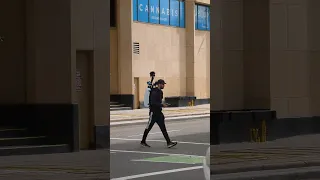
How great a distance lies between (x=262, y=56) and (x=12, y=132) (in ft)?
23.5

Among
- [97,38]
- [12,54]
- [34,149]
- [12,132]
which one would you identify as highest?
[97,38]

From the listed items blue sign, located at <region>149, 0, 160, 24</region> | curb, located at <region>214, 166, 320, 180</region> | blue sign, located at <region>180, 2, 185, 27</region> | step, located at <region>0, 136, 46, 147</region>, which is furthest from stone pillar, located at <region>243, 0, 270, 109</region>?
blue sign, located at <region>180, 2, 185, 27</region>

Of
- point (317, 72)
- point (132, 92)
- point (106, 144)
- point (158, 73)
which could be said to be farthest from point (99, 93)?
point (158, 73)

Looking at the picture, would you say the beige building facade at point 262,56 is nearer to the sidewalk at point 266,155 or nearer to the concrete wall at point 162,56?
the sidewalk at point 266,155

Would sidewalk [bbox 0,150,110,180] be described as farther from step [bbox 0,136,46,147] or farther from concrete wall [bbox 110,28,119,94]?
concrete wall [bbox 110,28,119,94]

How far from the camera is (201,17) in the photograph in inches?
1672

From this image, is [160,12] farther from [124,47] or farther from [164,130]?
[164,130]

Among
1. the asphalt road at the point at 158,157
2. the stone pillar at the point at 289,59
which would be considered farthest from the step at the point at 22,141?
the stone pillar at the point at 289,59

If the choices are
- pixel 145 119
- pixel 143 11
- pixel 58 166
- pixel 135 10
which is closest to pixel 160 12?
pixel 143 11

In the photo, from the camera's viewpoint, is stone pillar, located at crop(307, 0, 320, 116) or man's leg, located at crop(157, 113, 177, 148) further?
stone pillar, located at crop(307, 0, 320, 116)

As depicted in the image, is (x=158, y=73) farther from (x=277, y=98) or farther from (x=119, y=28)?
(x=277, y=98)

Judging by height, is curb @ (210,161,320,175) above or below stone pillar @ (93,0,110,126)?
below

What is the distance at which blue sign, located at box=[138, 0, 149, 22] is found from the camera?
36.3 metres

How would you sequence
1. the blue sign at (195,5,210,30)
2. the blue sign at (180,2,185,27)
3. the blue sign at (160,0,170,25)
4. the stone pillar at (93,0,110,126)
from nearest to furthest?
1. the stone pillar at (93,0,110,126)
2. the blue sign at (160,0,170,25)
3. the blue sign at (180,2,185,27)
4. the blue sign at (195,5,210,30)
